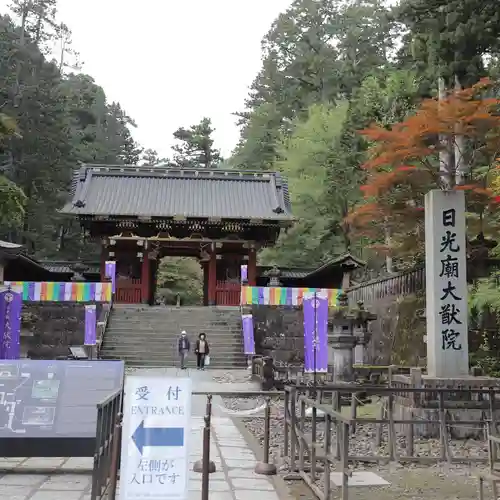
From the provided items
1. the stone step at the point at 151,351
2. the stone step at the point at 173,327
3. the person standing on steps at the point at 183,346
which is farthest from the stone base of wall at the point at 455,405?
the stone step at the point at 173,327

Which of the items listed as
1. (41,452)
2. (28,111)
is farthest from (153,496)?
(28,111)

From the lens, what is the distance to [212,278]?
82.5 feet

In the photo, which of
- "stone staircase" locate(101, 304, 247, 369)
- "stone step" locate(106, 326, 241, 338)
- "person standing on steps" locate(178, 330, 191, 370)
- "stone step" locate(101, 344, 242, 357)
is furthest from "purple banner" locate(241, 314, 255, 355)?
"person standing on steps" locate(178, 330, 191, 370)

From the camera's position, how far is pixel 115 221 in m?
24.9

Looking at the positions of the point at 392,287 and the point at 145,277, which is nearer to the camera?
the point at 392,287

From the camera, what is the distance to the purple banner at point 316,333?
14.2m

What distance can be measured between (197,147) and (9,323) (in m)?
37.8

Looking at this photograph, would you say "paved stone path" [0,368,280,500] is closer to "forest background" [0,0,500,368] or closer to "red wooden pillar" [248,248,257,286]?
"forest background" [0,0,500,368]

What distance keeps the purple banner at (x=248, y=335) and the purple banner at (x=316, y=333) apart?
4055 mm

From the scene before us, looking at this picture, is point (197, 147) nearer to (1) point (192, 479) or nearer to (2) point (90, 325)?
(2) point (90, 325)

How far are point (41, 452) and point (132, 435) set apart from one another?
2.10 metres

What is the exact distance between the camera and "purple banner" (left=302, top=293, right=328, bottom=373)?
14.2 m

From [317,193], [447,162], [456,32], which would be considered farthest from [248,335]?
[317,193]

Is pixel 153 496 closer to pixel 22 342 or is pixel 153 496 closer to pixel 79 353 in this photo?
pixel 79 353
